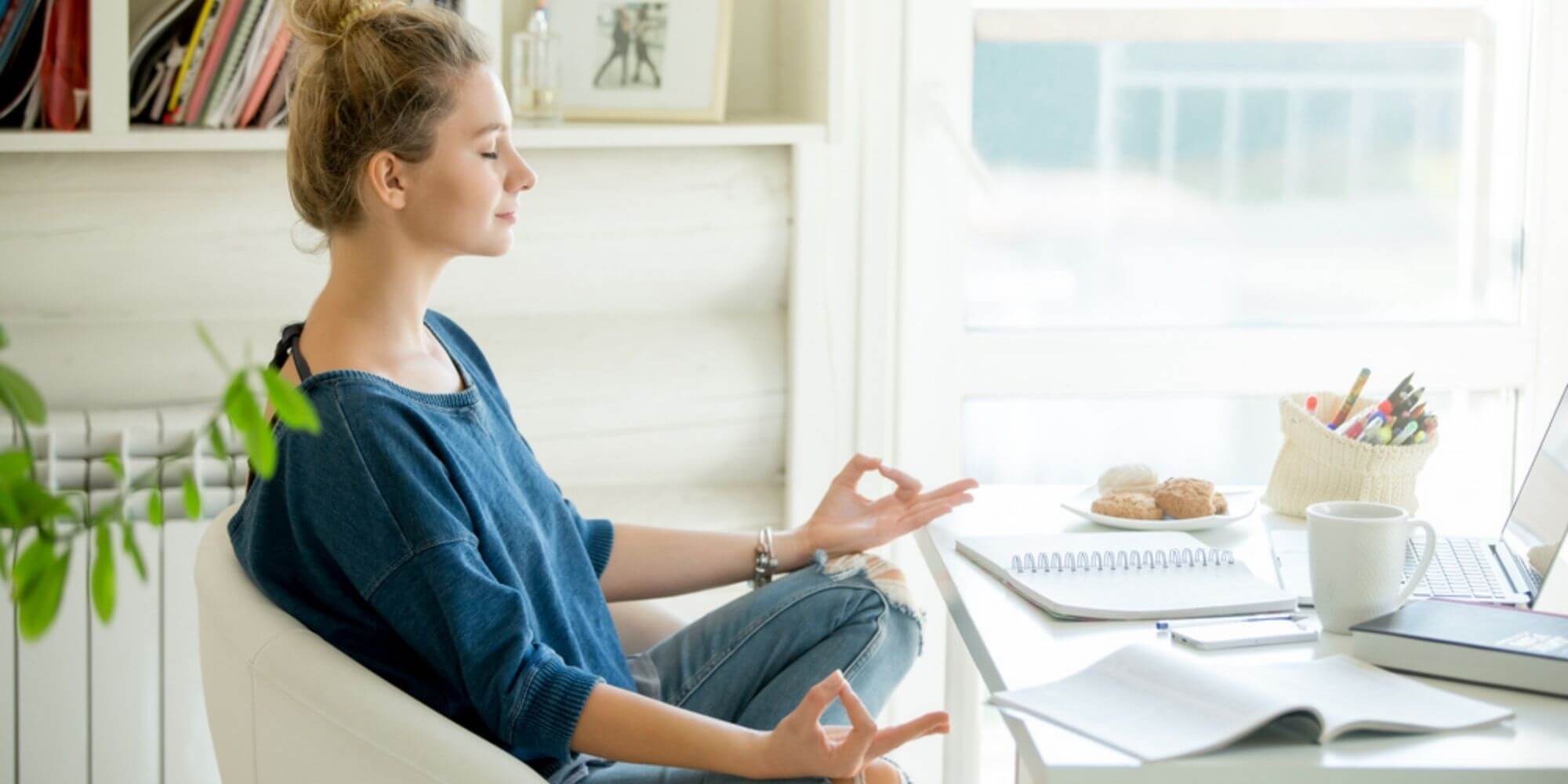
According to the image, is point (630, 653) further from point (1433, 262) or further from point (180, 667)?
point (1433, 262)

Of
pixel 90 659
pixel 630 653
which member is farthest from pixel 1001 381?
pixel 90 659

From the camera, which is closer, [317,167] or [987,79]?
[317,167]

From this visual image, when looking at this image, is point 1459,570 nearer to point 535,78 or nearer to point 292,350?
point 292,350

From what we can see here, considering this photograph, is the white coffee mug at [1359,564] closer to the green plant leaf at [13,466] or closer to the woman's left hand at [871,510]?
the woman's left hand at [871,510]

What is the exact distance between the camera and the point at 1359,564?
4.05 feet

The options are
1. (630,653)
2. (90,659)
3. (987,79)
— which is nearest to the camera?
(630,653)

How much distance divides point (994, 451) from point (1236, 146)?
22.7 inches

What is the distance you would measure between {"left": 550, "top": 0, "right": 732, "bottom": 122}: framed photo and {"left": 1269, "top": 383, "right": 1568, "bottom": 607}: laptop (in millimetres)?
951

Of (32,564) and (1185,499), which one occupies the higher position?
(32,564)

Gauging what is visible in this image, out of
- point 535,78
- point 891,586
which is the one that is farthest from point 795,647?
point 535,78

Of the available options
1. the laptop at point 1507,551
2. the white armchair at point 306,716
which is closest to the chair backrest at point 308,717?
the white armchair at point 306,716

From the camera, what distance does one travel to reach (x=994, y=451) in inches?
95.6

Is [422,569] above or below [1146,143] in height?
below

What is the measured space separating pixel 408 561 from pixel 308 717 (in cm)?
14
